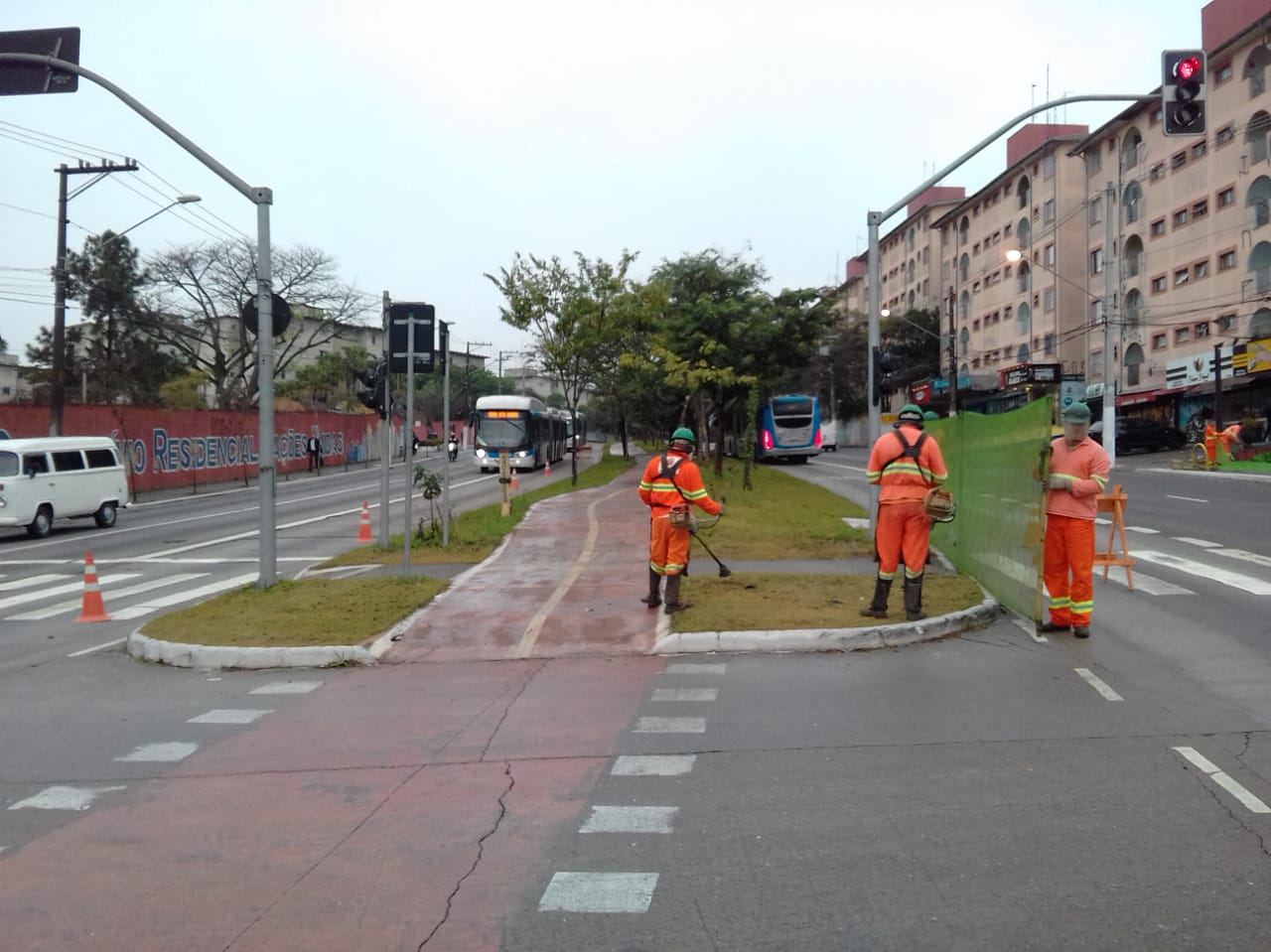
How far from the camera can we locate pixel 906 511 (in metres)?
9.62

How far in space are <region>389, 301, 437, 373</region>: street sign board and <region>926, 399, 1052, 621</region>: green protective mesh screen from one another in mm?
6364

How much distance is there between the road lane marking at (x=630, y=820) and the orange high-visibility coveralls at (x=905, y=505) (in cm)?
480

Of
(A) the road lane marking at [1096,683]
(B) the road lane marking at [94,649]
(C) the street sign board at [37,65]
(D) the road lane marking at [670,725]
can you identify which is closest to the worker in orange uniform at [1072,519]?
(A) the road lane marking at [1096,683]

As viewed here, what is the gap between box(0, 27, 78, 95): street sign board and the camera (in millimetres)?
11867

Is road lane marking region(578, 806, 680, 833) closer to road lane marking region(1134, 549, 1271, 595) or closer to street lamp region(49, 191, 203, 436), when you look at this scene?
road lane marking region(1134, 549, 1271, 595)

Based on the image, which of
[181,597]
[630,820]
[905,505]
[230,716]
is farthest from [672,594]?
[181,597]

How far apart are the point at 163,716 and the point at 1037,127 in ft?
216

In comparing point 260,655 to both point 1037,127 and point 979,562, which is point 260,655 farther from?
point 1037,127

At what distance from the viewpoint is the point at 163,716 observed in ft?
25.1

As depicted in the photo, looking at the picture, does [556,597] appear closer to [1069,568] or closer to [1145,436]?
[1069,568]

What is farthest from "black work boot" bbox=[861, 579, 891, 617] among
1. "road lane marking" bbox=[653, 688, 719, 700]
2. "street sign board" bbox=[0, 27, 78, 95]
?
"street sign board" bbox=[0, 27, 78, 95]

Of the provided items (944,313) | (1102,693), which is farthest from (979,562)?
(944,313)

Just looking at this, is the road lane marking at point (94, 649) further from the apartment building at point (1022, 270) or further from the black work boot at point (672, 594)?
the apartment building at point (1022, 270)

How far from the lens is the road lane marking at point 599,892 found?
13.8 ft
